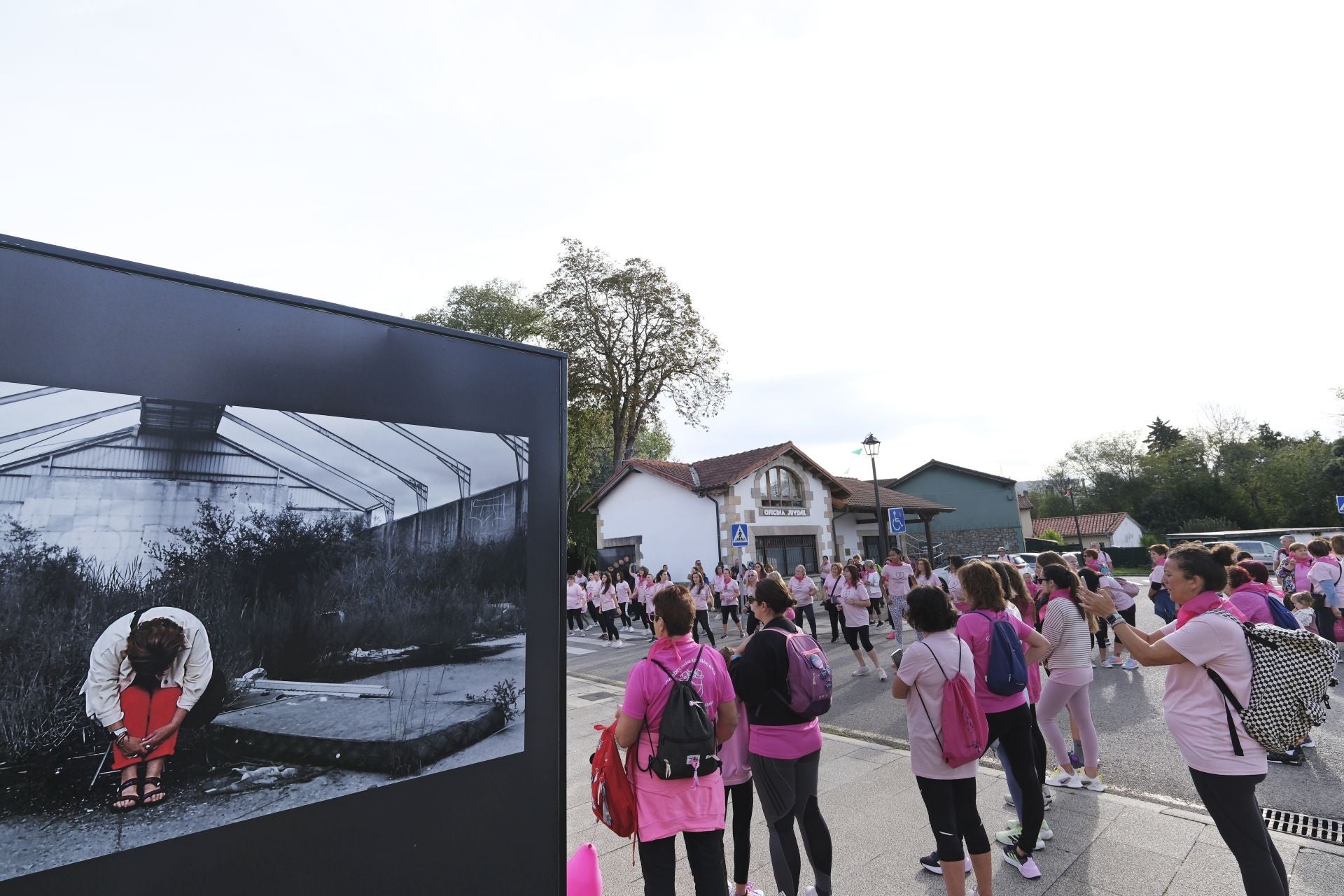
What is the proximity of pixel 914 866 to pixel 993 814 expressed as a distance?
1.03 meters

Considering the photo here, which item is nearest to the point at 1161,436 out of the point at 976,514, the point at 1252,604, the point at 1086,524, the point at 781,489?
the point at 1086,524

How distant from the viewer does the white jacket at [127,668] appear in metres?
1.91

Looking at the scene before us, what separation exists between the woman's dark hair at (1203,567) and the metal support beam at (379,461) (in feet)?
11.5

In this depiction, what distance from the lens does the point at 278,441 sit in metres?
2.30

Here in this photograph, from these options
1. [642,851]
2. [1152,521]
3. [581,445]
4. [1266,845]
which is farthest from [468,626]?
[1152,521]

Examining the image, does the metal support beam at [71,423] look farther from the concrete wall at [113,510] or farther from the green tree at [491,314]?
the green tree at [491,314]

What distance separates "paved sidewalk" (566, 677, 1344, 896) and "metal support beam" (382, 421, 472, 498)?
5.78ft

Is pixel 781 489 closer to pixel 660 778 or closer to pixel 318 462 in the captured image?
pixel 660 778

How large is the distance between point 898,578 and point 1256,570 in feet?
19.0

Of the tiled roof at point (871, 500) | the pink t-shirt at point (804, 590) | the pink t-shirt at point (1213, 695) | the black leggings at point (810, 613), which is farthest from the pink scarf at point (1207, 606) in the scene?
the tiled roof at point (871, 500)

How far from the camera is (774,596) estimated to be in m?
3.62

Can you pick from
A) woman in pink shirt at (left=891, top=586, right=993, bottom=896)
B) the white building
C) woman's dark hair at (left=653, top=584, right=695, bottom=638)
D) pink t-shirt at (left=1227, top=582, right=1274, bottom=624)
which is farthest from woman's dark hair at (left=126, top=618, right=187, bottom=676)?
the white building

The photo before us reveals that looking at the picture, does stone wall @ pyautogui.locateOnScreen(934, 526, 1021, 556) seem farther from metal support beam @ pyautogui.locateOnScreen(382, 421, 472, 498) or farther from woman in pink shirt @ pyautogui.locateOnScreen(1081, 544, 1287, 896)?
metal support beam @ pyautogui.locateOnScreen(382, 421, 472, 498)

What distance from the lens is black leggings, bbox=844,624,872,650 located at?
30.3 feet
